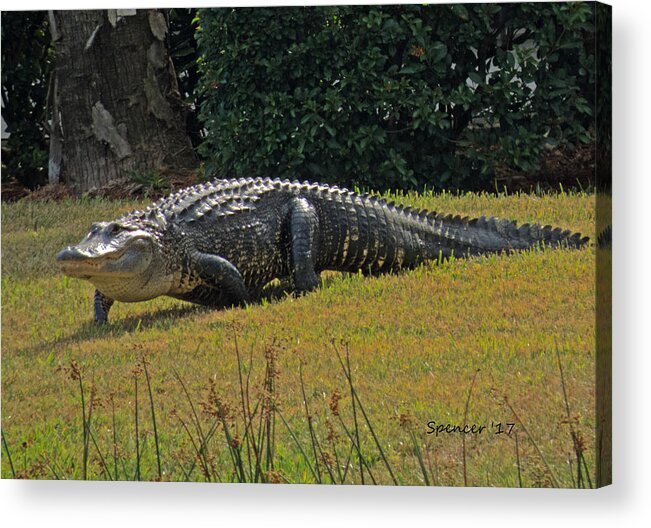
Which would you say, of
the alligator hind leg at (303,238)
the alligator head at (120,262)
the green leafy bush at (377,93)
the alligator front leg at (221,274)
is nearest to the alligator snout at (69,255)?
the alligator head at (120,262)

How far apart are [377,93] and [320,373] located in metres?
1.73

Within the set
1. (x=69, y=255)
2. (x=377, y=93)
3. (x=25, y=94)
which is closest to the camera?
(x=69, y=255)

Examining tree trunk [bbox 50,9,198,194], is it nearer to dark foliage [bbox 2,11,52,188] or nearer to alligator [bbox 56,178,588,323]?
dark foliage [bbox 2,11,52,188]

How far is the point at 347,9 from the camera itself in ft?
22.6

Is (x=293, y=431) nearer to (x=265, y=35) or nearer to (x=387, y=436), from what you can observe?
(x=387, y=436)

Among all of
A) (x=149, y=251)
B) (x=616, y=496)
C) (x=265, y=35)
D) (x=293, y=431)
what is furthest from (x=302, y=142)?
(x=616, y=496)

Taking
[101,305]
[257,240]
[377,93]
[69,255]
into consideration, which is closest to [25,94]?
[69,255]

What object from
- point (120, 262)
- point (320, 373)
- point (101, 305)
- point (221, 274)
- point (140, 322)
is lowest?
point (320, 373)

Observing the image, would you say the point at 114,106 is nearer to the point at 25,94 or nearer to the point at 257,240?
the point at 25,94

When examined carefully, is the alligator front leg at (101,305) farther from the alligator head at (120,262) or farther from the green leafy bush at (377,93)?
the green leafy bush at (377,93)

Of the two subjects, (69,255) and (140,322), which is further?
(140,322)

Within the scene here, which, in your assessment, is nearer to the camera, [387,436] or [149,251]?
[387,436]

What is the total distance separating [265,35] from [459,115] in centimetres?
124

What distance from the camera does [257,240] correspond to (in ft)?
25.0
